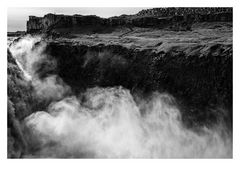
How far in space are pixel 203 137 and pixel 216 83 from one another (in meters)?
1.30

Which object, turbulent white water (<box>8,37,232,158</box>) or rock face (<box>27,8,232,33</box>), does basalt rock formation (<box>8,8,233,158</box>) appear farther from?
rock face (<box>27,8,232,33</box>)

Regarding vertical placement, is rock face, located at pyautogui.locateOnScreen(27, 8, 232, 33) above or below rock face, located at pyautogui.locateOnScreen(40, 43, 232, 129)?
above

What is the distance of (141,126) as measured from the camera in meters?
7.82

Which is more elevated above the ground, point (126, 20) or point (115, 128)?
point (126, 20)

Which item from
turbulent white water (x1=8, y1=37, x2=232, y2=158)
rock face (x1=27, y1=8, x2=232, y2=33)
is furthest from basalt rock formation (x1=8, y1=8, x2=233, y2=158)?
rock face (x1=27, y1=8, x2=232, y2=33)

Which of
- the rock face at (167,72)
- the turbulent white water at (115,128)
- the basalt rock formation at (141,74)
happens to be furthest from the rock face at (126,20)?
the turbulent white water at (115,128)

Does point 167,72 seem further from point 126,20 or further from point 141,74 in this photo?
point 126,20

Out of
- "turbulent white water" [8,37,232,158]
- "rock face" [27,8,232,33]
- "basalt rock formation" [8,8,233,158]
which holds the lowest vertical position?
"turbulent white water" [8,37,232,158]

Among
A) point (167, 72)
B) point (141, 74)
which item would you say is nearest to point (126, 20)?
point (141, 74)

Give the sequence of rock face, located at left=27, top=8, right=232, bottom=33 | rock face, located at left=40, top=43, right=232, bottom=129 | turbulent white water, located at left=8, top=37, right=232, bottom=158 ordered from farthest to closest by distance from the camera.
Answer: rock face, located at left=27, top=8, right=232, bottom=33 < rock face, located at left=40, top=43, right=232, bottom=129 < turbulent white water, located at left=8, top=37, right=232, bottom=158

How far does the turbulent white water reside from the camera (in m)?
6.80

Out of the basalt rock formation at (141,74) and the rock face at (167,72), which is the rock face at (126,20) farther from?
the rock face at (167,72)

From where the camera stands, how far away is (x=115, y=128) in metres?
7.60
